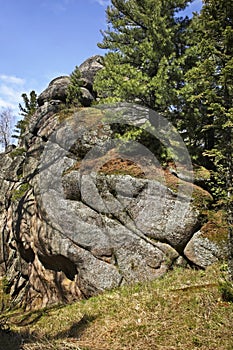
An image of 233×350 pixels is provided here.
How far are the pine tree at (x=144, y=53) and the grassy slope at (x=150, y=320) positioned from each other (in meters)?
7.22

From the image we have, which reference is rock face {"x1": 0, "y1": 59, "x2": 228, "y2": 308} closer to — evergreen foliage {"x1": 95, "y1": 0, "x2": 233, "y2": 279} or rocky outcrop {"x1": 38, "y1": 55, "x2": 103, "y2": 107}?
evergreen foliage {"x1": 95, "y1": 0, "x2": 233, "y2": 279}

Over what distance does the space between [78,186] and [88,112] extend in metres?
4.68

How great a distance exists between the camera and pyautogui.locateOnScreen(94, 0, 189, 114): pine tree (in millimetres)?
12766

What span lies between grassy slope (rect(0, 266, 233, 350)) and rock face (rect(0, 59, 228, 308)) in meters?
0.95

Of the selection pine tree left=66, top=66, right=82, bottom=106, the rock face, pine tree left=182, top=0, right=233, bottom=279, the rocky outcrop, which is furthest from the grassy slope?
the rocky outcrop

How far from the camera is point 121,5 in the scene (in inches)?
591

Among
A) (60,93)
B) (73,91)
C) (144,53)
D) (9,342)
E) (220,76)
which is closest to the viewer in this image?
(9,342)

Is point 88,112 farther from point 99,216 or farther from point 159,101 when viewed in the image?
point 99,216

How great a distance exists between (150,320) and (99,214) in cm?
526

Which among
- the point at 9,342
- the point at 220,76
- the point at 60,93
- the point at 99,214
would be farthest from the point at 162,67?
the point at 9,342

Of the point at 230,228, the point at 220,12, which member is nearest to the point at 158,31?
the point at 220,12

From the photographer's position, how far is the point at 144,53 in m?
13.7

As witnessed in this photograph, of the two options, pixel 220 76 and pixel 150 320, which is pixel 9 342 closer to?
pixel 150 320

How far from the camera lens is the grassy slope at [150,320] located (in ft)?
20.5
